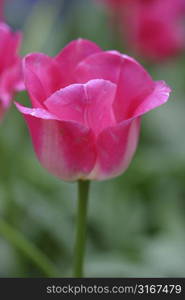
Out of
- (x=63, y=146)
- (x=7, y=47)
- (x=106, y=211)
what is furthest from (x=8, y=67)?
(x=106, y=211)

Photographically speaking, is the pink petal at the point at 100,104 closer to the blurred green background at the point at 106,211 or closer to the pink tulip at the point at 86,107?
the pink tulip at the point at 86,107

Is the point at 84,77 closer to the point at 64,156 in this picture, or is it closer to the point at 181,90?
the point at 64,156

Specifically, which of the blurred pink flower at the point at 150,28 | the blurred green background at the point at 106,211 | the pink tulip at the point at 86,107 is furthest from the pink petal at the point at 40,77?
the blurred pink flower at the point at 150,28

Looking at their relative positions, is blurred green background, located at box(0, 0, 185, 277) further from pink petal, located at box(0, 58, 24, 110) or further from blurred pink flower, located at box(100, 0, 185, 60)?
pink petal, located at box(0, 58, 24, 110)

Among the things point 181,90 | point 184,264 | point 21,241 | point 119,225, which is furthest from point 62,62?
point 181,90

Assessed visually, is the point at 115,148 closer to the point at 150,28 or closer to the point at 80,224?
the point at 80,224
